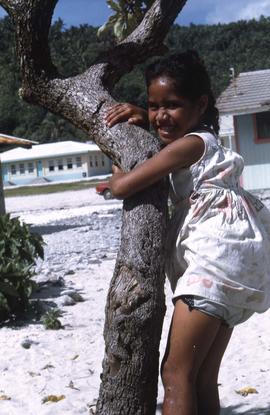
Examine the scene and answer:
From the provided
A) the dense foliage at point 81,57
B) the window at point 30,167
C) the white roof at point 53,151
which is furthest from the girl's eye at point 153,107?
the dense foliage at point 81,57

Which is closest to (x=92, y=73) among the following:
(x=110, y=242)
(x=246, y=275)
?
(x=246, y=275)

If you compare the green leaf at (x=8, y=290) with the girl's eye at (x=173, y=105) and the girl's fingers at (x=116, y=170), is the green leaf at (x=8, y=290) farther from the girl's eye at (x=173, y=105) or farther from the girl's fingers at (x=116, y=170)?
the girl's eye at (x=173, y=105)

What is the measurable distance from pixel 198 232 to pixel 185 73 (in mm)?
616

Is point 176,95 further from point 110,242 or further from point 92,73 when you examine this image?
point 110,242

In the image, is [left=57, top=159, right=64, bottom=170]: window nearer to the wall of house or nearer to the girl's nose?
the wall of house

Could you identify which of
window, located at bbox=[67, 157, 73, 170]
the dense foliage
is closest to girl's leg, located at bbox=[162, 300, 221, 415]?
window, located at bbox=[67, 157, 73, 170]

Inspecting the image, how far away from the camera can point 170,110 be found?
9.04 feet

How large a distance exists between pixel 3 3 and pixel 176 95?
3.38 ft

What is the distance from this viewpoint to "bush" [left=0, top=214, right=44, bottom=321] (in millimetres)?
7406

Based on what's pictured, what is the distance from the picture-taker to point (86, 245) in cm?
1427

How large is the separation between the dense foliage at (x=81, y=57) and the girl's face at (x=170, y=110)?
80.5m

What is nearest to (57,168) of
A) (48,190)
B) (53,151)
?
(53,151)

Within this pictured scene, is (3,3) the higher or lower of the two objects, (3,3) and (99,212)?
the higher

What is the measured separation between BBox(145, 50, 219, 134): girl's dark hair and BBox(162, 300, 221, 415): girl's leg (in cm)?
79
